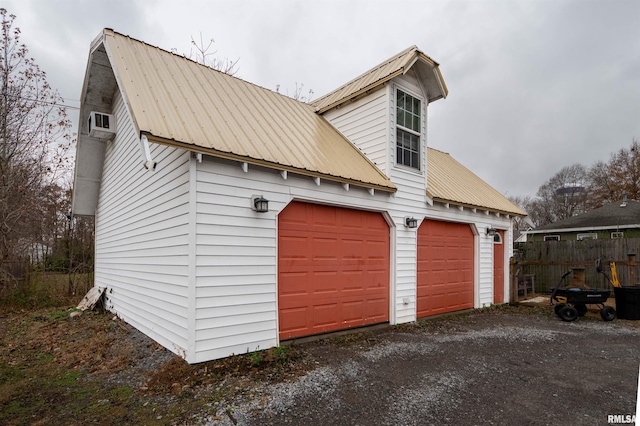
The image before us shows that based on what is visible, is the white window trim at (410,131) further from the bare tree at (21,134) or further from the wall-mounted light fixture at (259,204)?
the bare tree at (21,134)


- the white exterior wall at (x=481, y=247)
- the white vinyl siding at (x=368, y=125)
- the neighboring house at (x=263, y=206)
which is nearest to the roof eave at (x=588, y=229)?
the white exterior wall at (x=481, y=247)

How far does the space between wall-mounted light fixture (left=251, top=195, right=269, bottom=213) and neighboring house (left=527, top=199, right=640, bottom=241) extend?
18319 millimetres

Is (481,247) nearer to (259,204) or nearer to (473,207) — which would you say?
(473,207)

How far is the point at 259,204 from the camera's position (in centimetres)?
481

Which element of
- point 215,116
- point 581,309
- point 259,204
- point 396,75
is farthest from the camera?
point 581,309

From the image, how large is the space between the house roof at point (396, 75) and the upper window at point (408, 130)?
52cm

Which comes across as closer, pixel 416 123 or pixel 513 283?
pixel 416 123

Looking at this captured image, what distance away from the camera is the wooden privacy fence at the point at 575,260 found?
1000 centimetres

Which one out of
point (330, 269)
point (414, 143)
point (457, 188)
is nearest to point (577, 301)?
point (457, 188)

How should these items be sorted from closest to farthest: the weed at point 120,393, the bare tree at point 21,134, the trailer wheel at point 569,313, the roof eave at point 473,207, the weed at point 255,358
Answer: the weed at point 120,393 → the weed at point 255,358 → the trailer wheel at point 569,313 → the roof eave at point 473,207 → the bare tree at point 21,134

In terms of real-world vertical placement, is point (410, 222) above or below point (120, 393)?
above

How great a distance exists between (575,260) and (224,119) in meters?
13.2

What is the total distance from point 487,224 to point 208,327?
8324 millimetres

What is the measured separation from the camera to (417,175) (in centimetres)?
757
